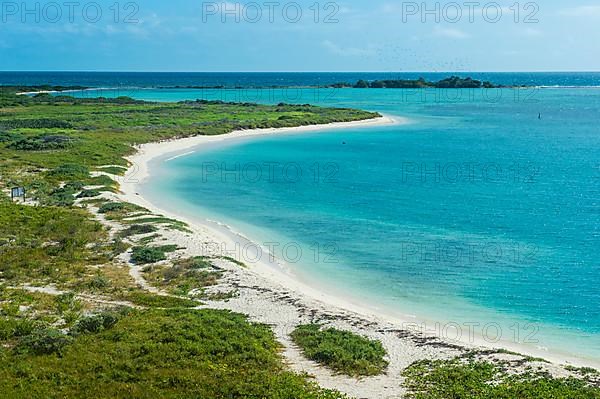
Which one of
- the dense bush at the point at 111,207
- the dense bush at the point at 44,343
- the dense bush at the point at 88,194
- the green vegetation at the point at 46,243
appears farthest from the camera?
the dense bush at the point at 88,194

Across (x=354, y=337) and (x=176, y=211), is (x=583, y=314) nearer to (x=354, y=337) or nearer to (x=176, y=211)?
(x=354, y=337)

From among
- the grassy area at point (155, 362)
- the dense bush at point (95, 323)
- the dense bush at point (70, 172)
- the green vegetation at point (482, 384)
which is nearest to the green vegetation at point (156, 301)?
the grassy area at point (155, 362)

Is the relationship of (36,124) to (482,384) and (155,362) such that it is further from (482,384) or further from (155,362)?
(482,384)

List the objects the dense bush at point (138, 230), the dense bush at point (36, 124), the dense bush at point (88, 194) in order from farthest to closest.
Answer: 1. the dense bush at point (36, 124)
2. the dense bush at point (88, 194)
3. the dense bush at point (138, 230)

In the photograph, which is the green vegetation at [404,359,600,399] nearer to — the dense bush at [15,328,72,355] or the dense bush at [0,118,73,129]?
the dense bush at [15,328,72,355]

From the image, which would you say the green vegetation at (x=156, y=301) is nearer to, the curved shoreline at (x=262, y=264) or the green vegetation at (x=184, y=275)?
the green vegetation at (x=184, y=275)

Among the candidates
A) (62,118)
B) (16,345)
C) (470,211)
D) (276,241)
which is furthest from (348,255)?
(62,118)
